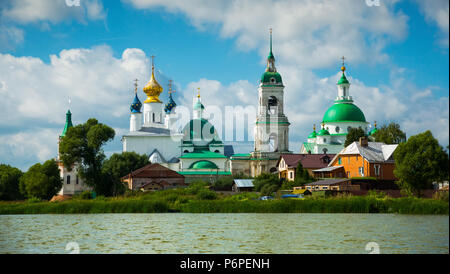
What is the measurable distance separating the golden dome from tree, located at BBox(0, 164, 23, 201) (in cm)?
2192

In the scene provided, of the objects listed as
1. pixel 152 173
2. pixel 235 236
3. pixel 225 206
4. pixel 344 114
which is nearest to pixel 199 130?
pixel 344 114

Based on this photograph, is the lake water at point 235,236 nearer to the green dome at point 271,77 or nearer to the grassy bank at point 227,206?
the grassy bank at point 227,206

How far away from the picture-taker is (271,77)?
234ft

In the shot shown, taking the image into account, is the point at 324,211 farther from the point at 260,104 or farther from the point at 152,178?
the point at 260,104

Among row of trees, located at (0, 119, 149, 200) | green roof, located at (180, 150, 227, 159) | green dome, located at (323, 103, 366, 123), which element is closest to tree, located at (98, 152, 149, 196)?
row of trees, located at (0, 119, 149, 200)

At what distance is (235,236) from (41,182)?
3885cm

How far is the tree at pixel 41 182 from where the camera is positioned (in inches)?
2084

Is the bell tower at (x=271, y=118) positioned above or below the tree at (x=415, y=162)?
above

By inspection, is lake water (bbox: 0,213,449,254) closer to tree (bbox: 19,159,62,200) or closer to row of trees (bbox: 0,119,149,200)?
row of trees (bbox: 0,119,149,200)

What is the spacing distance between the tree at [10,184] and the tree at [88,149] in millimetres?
10769

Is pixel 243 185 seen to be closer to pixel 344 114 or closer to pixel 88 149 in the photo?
pixel 88 149

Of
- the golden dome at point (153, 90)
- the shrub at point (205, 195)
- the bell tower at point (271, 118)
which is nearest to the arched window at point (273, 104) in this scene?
the bell tower at point (271, 118)

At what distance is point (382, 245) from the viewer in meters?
14.7
